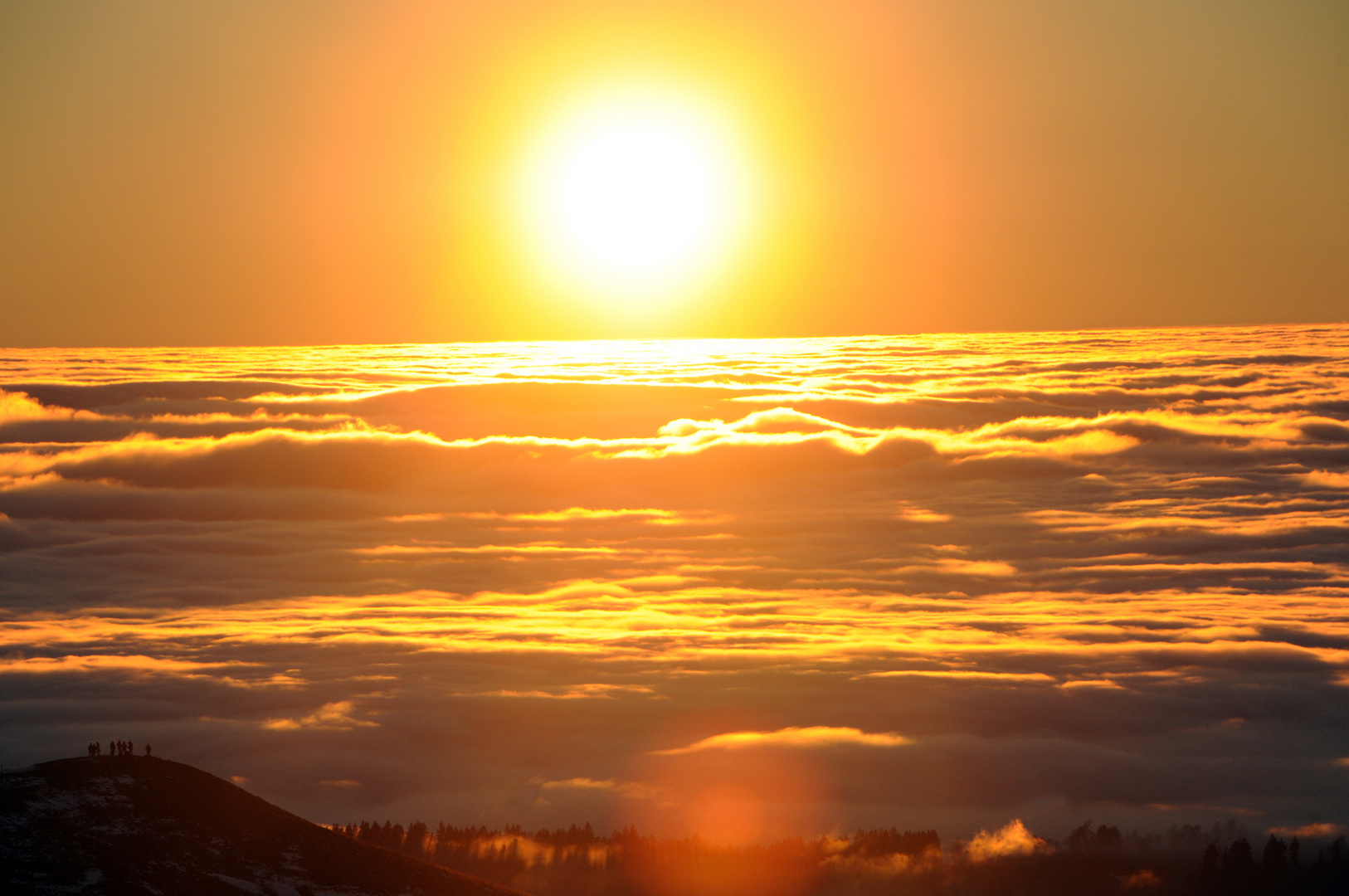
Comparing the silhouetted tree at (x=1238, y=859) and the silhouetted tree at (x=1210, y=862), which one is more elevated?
the silhouetted tree at (x=1238, y=859)

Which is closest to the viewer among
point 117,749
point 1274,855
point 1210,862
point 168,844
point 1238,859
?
point 168,844

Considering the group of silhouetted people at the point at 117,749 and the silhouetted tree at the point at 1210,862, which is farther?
the silhouetted tree at the point at 1210,862

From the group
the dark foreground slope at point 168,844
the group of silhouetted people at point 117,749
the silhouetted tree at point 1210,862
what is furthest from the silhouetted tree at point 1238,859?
the group of silhouetted people at point 117,749

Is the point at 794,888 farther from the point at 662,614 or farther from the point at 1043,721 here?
the point at 662,614

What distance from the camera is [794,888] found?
54.7 m

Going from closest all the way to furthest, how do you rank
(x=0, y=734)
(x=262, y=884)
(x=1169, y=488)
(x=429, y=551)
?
(x=262, y=884), (x=0, y=734), (x=429, y=551), (x=1169, y=488)


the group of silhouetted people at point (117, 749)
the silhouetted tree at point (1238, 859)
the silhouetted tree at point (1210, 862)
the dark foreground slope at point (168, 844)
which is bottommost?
the silhouetted tree at point (1210, 862)

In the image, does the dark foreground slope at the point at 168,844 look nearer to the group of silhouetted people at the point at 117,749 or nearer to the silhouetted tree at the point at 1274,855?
the group of silhouetted people at the point at 117,749

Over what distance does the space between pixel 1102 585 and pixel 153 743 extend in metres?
81.2

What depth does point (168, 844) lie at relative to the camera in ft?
61.9

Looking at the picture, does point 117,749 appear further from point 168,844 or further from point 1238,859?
point 1238,859

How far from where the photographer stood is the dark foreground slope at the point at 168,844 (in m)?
17.2

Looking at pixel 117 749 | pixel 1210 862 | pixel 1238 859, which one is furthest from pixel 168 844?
Result: pixel 1210 862

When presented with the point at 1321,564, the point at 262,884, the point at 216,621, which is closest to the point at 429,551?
the point at 216,621
